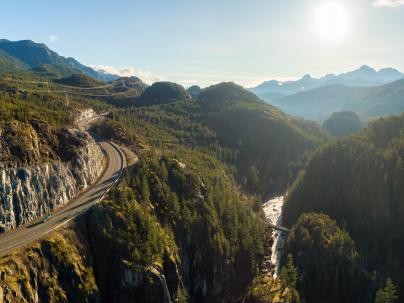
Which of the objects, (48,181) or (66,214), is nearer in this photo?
(66,214)

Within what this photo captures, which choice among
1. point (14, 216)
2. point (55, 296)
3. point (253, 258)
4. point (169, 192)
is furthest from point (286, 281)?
point (14, 216)

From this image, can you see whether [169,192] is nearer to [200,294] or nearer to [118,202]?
[118,202]

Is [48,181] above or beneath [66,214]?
above

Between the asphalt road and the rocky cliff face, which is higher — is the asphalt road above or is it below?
below

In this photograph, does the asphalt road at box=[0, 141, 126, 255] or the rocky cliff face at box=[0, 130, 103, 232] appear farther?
the rocky cliff face at box=[0, 130, 103, 232]
